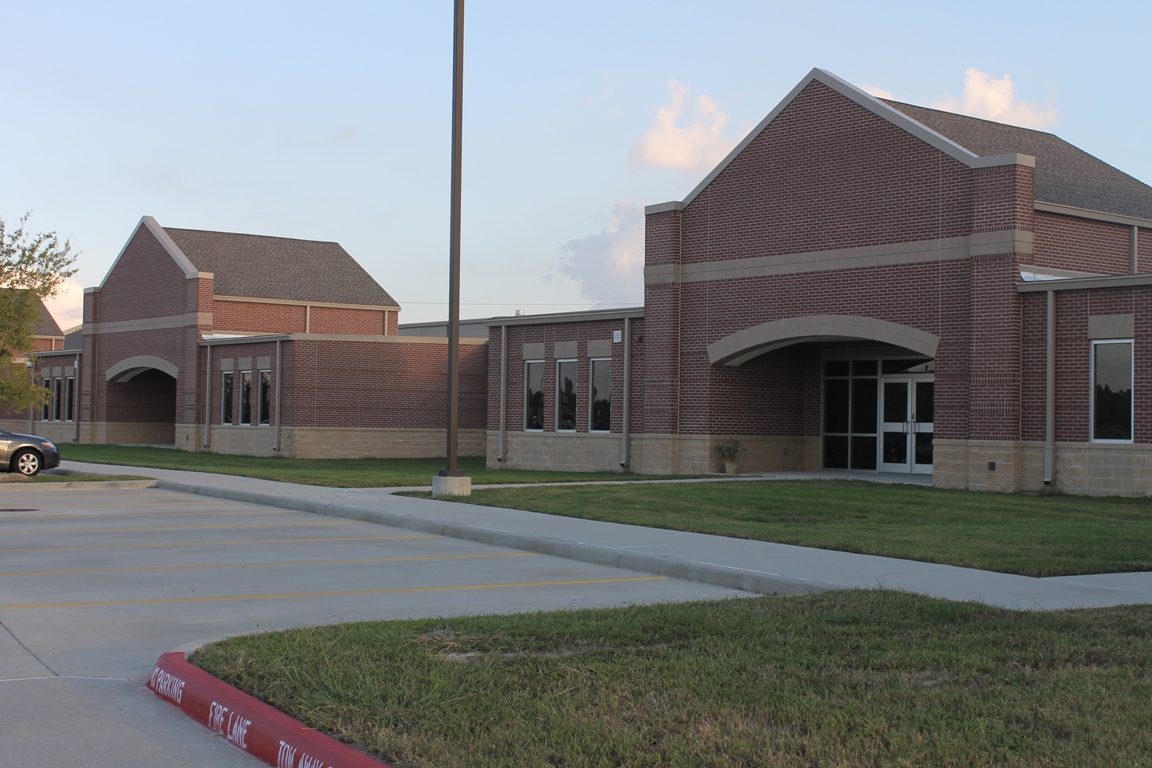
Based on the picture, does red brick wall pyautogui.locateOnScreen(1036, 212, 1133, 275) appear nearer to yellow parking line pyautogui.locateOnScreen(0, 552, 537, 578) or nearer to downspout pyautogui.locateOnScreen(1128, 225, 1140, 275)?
downspout pyautogui.locateOnScreen(1128, 225, 1140, 275)

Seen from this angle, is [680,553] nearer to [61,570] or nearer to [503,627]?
[503,627]

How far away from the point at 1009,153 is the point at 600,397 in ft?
38.5

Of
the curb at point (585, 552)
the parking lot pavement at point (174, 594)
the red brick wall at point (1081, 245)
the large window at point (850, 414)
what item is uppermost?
the red brick wall at point (1081, 245)

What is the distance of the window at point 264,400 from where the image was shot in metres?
40.1

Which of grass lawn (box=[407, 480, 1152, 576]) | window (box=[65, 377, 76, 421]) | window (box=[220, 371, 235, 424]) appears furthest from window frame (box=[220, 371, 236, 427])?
grass lawn (box=[407, 480, 1152, 576])

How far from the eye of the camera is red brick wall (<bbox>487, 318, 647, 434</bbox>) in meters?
29.9

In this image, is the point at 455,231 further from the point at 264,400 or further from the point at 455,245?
the point at 264,400

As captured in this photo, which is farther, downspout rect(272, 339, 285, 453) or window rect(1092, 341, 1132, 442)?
downspout rect(272, 339, 285, 453)

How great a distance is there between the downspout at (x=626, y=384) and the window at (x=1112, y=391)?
1133cm

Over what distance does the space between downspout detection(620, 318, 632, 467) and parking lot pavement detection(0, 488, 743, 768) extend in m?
12.8

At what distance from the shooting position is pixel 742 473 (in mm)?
28578

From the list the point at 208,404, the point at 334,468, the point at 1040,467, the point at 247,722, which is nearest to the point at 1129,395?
the point at 1040,467

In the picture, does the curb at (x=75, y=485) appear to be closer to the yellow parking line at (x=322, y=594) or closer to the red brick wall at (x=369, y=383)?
the red brick wall at (x=369, y=383)

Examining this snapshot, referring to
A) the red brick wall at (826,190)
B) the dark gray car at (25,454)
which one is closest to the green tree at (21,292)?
the dark gray car at (25,454)
